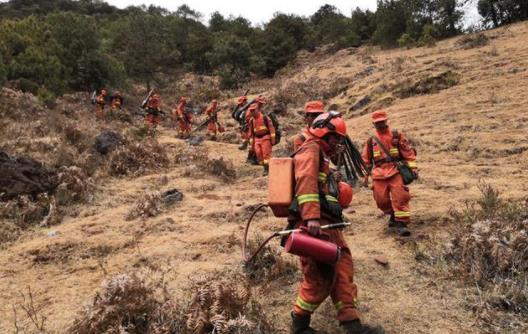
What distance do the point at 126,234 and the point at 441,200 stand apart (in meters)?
4.73

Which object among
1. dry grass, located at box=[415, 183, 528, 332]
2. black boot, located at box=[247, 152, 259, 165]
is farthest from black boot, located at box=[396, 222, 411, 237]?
black boot, located at box=[247, 152, 259, 165]

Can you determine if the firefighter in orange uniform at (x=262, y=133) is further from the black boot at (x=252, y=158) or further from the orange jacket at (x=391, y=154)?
the orange jacket at (x=391, y=154)

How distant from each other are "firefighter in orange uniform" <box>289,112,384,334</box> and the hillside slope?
423 millimetres

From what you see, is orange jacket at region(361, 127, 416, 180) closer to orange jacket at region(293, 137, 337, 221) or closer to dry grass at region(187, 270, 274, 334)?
orange jacket at region(293, 137, 337, 221)

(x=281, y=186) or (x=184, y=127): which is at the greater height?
(x=184, y=127)

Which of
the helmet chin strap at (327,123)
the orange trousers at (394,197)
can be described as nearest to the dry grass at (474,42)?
the orange trousers at (394,197)

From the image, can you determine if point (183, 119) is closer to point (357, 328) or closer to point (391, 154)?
point (391, 154)

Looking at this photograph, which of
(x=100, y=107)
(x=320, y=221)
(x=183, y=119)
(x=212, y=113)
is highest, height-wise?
(x=100, y=107)

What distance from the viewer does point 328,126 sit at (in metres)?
3.90

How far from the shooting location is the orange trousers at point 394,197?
20.2 ft

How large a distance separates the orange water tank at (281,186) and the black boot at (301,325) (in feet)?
2.78

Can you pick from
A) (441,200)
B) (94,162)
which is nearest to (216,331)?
(441,200)

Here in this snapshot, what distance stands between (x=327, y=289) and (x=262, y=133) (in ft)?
21.5

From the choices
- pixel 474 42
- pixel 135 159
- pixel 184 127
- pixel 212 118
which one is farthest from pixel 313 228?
pixel 474 42
